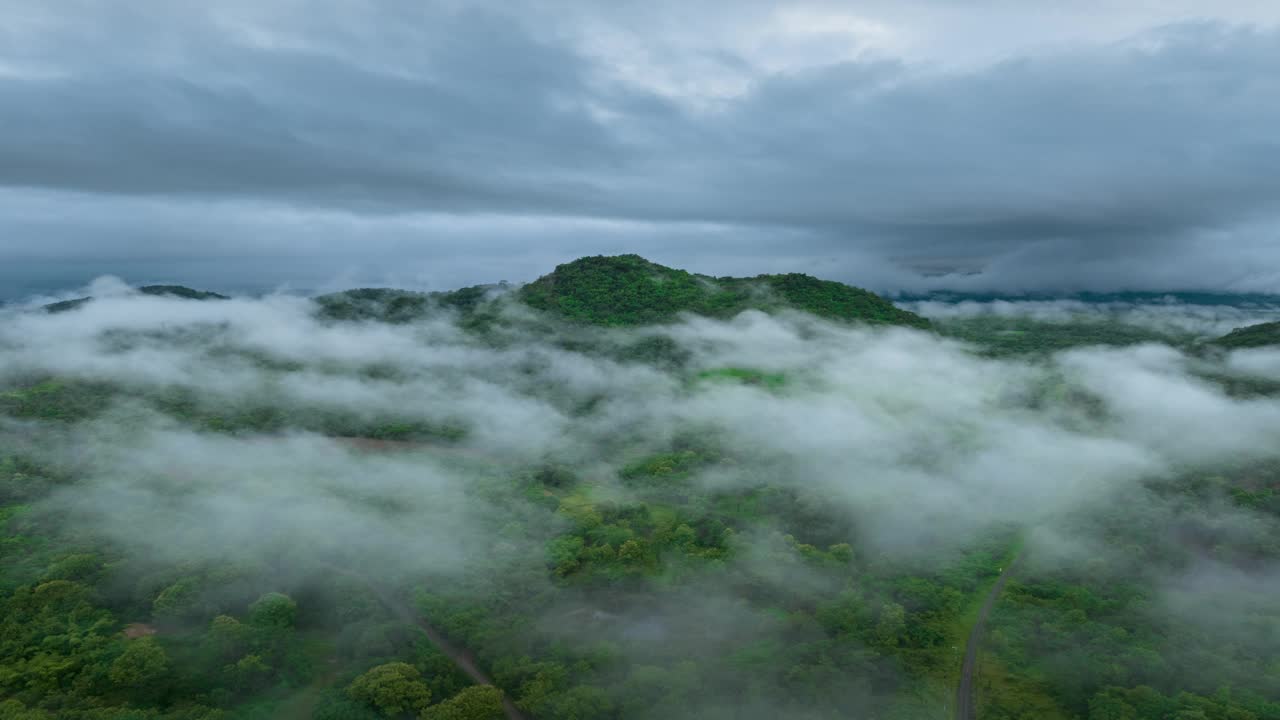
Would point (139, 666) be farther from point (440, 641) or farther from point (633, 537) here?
point (633, 537)

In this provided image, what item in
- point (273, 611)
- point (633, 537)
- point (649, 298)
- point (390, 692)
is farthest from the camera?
point (649, 298)

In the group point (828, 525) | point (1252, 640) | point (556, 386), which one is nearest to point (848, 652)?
point (828, 525)

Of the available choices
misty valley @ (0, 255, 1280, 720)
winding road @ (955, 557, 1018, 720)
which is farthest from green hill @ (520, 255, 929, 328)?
winding road @ (955, 557, 1018, 720)

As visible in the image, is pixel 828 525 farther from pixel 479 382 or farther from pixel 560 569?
pixel 479 382

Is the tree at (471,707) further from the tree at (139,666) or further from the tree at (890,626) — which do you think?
the tree at (890,626)

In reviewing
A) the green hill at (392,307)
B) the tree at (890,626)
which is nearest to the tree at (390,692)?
Answer: the tree at (890,626)

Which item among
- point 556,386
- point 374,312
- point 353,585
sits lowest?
point 353,585

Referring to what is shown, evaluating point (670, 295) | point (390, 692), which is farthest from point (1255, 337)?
point (390, 692)
